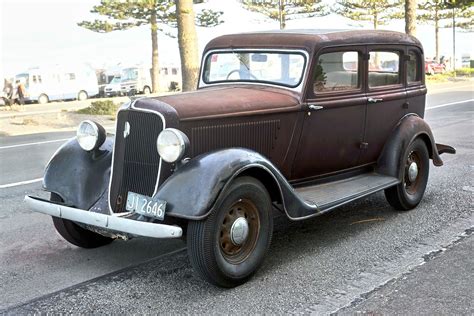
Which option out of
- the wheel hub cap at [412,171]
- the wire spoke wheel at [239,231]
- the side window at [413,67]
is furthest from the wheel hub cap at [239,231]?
the side window at [413,67]

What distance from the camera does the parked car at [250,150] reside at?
13.1 feet

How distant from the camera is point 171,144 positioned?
4059 mm

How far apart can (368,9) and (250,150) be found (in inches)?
1678

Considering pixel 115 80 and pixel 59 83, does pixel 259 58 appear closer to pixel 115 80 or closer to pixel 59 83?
pixel 59 83

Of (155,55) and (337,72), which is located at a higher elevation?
(155,55)

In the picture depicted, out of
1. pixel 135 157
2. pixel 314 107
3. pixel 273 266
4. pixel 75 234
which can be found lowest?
pixel 273 266

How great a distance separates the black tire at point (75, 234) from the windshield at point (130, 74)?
Result: 36259mm

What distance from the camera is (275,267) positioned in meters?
4.46

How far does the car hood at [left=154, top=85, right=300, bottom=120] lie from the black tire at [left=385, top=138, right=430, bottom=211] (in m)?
1.61

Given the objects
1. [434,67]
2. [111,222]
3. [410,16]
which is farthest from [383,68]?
[434,67]

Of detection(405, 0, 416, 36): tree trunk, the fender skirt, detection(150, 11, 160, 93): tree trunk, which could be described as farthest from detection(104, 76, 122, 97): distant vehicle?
the fender skirt

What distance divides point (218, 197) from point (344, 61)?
232 centimetres

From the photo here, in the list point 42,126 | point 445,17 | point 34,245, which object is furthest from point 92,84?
point 34,245

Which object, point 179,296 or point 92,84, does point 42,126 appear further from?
point 92,84
